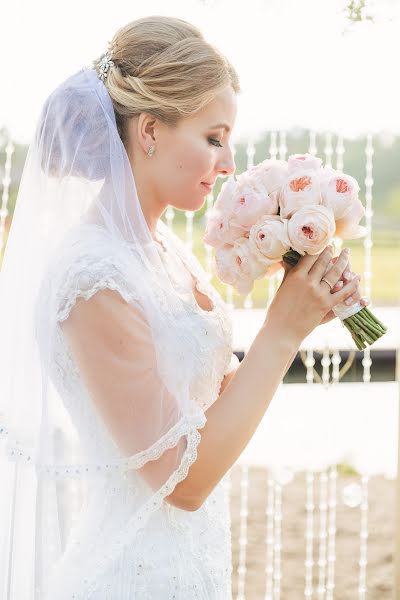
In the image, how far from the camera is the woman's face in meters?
1.77

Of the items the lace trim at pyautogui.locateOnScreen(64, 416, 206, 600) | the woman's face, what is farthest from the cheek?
the lace trim at pyautogui.locateOnScreen(64, 416, 206, 600)

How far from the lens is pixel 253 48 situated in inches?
137

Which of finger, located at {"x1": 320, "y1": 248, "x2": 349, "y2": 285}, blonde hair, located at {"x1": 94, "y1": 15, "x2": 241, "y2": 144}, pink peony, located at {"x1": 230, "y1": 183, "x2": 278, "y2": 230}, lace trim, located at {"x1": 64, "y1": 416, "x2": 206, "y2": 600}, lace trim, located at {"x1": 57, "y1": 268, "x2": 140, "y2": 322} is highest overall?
blonde hair, located at {"x1": 94, "y1": 15, "x2": 241, "y2": 144}

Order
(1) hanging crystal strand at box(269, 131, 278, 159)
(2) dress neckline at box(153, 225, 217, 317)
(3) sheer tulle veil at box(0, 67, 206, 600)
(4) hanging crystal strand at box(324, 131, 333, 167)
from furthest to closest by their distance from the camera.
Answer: (1) hanging crystal strand at box(269, 131, 278, 159), (4) hanging crystal strand at box(324, 131, 333, 167), (2) dress neckline at box(153, 225, 217, 317), (3) sheer tulle veil at box(0, 67, 206, 600)

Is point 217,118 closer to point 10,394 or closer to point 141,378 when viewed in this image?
point 141,378

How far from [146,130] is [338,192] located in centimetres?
41

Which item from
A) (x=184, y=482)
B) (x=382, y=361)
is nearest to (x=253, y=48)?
(x=184, y=482)

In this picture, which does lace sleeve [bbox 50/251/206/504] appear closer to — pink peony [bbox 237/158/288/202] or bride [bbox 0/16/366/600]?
bride [bbox 0/16/366/600]

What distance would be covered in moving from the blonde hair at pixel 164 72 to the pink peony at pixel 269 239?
0.27 meters

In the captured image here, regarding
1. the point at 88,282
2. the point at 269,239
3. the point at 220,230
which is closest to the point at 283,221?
the point at 269,239

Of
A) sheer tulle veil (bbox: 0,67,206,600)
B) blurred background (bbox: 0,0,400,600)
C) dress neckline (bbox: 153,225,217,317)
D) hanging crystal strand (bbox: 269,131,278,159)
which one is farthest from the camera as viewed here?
hanging crystal strand (bbox: 269,131,278,159)

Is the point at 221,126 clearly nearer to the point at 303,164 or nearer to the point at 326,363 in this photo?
the point at 303,164

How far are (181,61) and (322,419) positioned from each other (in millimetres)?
6181

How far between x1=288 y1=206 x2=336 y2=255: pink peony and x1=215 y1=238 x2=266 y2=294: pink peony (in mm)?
126
